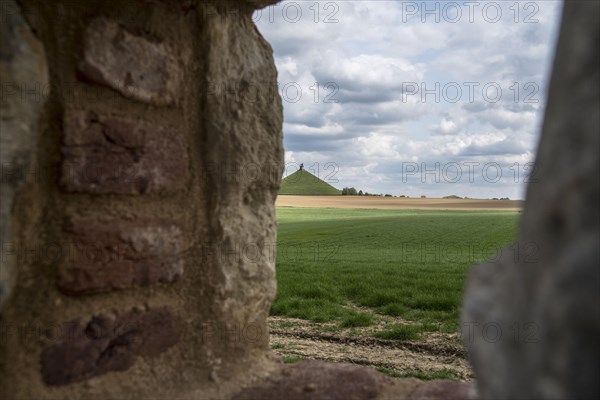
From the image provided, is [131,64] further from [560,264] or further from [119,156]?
[560,264]

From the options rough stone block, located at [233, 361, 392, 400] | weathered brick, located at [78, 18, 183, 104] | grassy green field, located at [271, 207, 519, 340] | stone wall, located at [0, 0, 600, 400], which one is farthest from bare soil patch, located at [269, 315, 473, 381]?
weathered brick, located at [78, 18, 183, 104]

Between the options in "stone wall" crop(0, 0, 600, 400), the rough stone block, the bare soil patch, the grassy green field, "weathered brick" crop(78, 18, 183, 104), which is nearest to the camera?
"stone wall" crop(0, 0, 600, 400)

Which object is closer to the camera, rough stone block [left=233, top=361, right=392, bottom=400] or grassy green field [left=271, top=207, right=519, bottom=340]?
rough stone block [left=233, top=361, right=392, bottom=400]

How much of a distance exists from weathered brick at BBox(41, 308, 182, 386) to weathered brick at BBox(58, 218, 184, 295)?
0.11 m

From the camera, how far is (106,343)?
167cm

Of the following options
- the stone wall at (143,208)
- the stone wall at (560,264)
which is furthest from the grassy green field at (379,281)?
the stone wall at (560,264)

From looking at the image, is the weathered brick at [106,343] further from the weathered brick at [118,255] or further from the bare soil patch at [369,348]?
the bare soil patch at [369,348]

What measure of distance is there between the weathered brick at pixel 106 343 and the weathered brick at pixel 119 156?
397mm

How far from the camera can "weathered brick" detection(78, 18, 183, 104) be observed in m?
1.64

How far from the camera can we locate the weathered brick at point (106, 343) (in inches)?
62.3

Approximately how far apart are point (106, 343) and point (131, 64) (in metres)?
0.86

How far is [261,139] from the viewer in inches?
80.8

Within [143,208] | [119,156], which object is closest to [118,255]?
[143,208]

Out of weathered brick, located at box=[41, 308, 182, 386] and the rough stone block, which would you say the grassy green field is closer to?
the rough stone block
